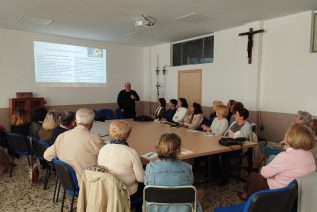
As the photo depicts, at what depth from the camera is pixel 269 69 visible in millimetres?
5168

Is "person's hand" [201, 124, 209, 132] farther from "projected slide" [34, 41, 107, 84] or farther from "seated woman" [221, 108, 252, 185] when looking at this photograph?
"projected slide" [34, 41, 107, 84]

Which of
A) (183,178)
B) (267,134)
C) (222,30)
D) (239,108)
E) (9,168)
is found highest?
(222,30)

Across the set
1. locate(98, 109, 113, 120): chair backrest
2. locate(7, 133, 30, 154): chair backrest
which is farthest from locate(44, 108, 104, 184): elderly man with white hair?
locate(98, 109, 113, 120): chair backrest

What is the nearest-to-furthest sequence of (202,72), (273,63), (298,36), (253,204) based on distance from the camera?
(253,204), (298,36), (273,63), (202,72)

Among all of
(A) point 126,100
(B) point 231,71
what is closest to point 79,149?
(B) point 231,71

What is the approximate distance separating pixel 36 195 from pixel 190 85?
15.8ft

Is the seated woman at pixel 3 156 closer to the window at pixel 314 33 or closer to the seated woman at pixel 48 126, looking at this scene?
the seated woman at pixel 48 126

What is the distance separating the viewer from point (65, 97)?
6902mm

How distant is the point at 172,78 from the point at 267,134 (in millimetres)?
3305

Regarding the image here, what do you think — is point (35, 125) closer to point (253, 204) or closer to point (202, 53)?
point (253, 204)

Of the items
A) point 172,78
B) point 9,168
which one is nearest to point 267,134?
point 172,78

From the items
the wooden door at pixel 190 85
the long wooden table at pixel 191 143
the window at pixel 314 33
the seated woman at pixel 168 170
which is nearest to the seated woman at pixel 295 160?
the seated woman at pixel 168 170

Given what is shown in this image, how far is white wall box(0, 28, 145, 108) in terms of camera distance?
19.5 feet

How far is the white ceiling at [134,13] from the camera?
4105 mm
